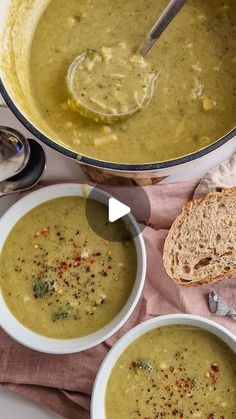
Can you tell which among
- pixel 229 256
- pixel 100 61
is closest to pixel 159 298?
pixel 229 256

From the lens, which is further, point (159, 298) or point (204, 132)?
point (159, 298)

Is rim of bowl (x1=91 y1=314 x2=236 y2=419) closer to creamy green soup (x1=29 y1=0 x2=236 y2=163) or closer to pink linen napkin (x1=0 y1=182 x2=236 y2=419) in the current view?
pink linen napkin (x1=0 y1=182 x2=236 y2=419)

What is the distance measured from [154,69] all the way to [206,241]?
2.18 feet

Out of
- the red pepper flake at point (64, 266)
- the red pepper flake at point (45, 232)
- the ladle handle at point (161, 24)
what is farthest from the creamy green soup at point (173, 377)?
the ladle handle at point (161, 24)

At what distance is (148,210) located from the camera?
2.44 m

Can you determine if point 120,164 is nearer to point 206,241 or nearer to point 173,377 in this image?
point 206,241

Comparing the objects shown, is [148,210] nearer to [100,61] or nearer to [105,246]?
[105,246]

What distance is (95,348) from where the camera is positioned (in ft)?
7.86

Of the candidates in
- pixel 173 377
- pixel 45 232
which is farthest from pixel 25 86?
pixel 173 377

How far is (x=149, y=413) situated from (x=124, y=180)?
2.53 ft

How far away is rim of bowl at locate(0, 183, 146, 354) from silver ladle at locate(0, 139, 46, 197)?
0.06 meters

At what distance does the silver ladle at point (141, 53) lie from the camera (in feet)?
6.66

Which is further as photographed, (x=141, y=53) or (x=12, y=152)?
(x=12, y=152)

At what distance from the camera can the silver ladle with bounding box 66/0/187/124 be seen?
203cm
